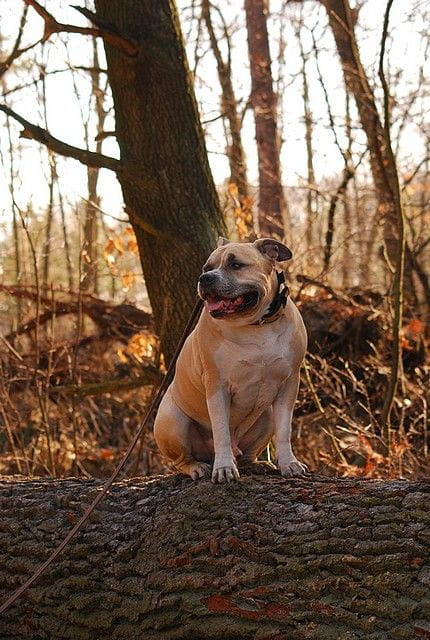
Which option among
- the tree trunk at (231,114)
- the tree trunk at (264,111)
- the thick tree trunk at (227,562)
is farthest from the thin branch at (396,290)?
the tree trunk at (264,111)

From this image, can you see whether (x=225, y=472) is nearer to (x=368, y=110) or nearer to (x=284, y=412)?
(x=284, y=412)

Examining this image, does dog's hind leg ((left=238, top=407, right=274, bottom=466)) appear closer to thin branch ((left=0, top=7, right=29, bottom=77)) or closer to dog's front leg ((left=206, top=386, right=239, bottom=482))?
dog's front leg ((left=206, top=386, right=239, bottom=482))

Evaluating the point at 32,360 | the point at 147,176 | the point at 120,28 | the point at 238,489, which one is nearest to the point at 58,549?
the point at 238,489

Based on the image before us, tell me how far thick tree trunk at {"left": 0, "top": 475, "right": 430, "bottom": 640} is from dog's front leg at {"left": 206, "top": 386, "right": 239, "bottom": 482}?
0.07 m

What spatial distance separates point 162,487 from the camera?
466cm

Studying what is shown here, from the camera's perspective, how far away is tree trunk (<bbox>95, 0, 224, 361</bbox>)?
6.59 meters

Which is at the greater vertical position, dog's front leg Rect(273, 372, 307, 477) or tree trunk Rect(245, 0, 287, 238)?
tree trunk Rect(245, 0, 287, 238)

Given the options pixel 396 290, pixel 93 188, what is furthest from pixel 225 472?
pixel 93 188

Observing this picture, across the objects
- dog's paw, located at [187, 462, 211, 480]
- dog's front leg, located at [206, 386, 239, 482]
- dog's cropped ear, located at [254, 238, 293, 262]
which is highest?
dog's cropped ear, located at [254, 238, 293, 262]

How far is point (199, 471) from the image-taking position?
4688 mm

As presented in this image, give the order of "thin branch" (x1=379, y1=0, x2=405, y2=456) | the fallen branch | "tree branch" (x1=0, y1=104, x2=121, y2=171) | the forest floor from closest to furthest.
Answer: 1. "tree branch" (x1=0, y1=104, x2=121, y2=171)
2. the fallen branch
3. "thin branch" (x1=379, y1=0, x2=405, y2=456)
4. the forest floor

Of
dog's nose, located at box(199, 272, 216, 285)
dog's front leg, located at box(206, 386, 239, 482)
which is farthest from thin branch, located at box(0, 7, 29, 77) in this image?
dog's front leg, located at box(206, 386, 239, 482)

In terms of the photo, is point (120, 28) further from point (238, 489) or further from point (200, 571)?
point (200, 571)

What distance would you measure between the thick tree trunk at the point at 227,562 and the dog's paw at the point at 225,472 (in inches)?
1.7
